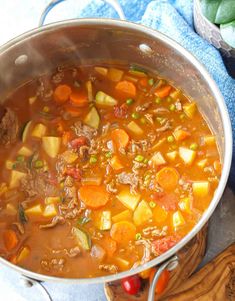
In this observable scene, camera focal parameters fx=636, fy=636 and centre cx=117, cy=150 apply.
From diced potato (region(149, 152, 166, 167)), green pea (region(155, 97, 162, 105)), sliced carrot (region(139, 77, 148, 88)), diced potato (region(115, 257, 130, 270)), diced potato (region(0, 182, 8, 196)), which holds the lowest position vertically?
diced potato (region(0, 182, 8, 196))

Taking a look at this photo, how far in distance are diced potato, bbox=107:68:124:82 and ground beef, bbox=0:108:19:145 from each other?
46cm

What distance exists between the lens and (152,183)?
2.54 m

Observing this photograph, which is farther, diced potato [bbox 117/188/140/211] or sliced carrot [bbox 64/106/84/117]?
sliced carrot [bbox 64/106/84/117]

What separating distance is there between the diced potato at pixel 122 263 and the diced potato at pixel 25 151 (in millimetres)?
592

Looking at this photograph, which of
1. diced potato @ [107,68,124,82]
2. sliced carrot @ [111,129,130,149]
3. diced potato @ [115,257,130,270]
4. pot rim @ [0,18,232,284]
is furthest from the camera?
diced potato @ [107,68,124,82]

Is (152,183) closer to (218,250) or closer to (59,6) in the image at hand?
(218,250)

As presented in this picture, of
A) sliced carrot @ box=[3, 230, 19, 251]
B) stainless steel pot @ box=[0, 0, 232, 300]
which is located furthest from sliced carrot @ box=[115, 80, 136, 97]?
sliced carrot @ box=[3, 230, 19, 251]

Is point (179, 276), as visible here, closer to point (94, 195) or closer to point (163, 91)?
point (94, 195)

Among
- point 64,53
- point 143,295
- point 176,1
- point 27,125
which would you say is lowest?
point 143,295

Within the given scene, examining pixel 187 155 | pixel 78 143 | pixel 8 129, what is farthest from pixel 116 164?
pixel 8 129

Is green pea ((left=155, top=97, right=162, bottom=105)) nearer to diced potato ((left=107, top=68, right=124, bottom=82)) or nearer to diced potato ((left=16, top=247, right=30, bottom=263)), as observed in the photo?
diced potato ((left=107, top=68, right=124, bottom=82))

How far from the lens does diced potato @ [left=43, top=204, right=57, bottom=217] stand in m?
2.53

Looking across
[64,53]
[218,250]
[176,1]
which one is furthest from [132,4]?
[218,250]

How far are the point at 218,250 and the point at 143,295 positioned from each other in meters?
0.45
